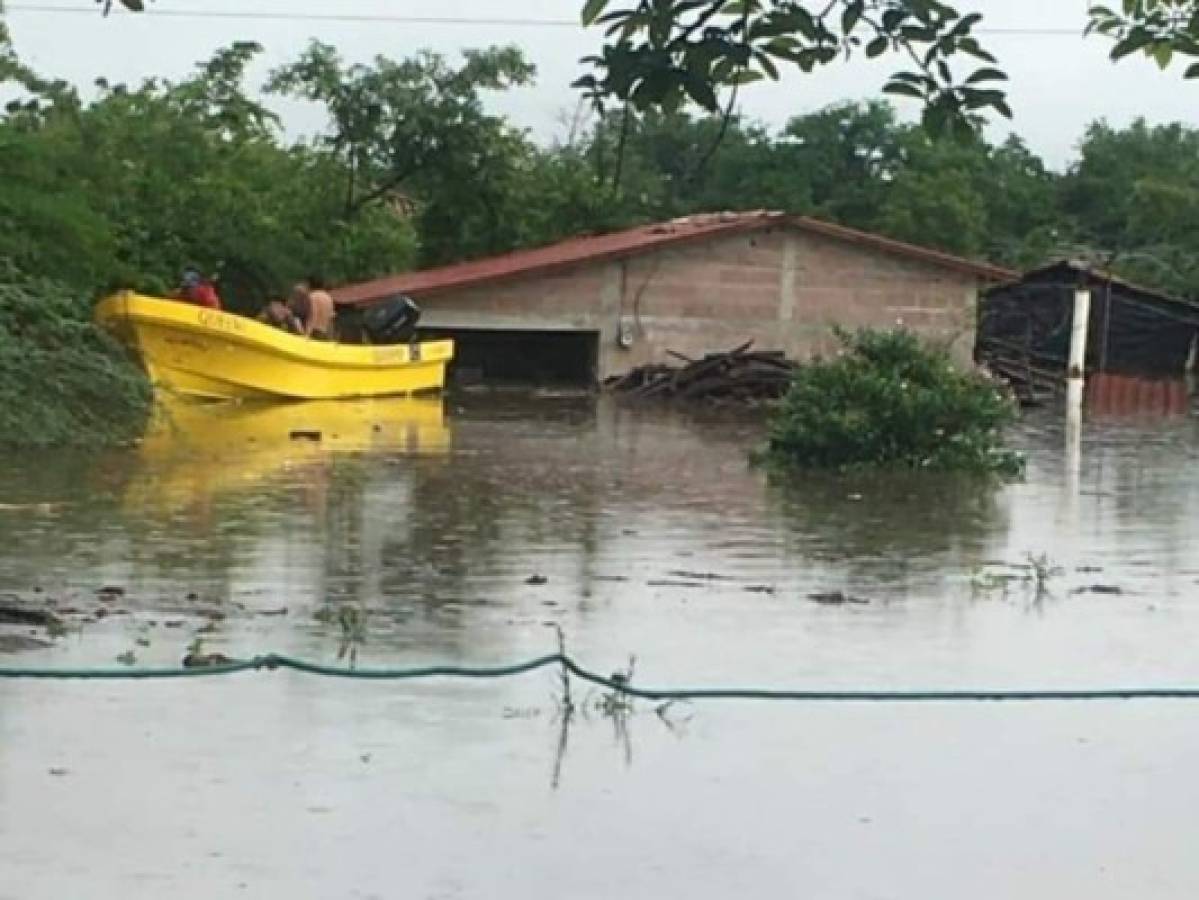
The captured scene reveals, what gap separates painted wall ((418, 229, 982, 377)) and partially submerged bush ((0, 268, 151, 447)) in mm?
20386

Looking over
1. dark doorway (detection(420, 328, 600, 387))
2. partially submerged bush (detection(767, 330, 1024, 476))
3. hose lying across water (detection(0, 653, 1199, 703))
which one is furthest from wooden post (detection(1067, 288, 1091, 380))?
hose lying across water (detection(0, 653, 1199, 703))

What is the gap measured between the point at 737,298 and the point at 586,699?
1349 inches

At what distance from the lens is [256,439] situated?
2452cm

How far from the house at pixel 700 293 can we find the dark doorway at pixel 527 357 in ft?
0.22

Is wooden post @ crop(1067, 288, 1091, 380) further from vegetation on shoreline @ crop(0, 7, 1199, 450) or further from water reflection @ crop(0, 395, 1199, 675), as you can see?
water reflection @ crop(0, 395, 1199, 675)

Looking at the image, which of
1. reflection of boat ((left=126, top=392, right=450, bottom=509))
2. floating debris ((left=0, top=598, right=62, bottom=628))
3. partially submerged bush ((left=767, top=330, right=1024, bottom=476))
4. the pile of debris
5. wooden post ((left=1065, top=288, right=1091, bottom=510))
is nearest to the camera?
floating debris ((left=0, top=598, right=62, bottom=628))

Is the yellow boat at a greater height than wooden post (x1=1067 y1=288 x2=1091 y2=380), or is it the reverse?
wooden post (x1=1067 y1=288 x2=1091 y2=380)

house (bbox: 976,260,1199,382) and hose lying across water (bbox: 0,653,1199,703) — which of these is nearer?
hose lying across water (bbox: 0,653,1199,703)

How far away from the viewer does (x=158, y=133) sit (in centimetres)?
4188

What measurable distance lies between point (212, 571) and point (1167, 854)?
7.18 metres

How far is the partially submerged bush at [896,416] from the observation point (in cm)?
2212

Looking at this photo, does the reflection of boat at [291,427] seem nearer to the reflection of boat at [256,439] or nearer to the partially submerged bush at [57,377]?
the reflection of boat at [256,439]

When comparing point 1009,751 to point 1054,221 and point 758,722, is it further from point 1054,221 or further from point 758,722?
point 1054,221

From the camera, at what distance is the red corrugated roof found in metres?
40.6
